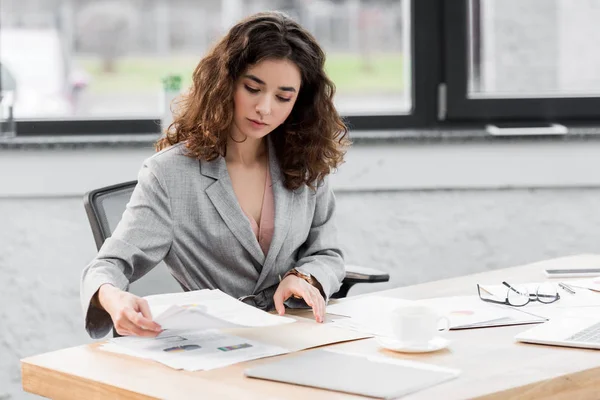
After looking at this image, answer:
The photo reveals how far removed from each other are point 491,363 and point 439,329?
235 millimetres

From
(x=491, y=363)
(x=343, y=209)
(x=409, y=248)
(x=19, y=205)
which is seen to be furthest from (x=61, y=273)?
(x=491, y=363)

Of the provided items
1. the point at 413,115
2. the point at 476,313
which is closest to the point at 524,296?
the point at 476,313

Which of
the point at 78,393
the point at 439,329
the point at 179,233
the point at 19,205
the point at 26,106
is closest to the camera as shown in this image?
the point at 78,393

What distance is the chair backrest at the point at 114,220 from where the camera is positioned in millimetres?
2096

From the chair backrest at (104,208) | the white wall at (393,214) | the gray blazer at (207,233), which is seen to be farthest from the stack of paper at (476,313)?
the white wall at (393,214)

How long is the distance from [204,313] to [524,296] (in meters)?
0.78

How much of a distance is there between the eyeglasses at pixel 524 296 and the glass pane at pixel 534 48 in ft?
4.71

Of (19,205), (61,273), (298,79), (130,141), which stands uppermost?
(298,79)

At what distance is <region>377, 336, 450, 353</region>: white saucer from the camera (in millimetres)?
1521

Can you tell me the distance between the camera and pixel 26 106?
3.29 meters

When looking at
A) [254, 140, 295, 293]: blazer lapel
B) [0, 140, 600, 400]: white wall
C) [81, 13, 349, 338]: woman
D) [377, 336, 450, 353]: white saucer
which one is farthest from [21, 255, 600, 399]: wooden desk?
[0, 140, 600, 400]: white wall

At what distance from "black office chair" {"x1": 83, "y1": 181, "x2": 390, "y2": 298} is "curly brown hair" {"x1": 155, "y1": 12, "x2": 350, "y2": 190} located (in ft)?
0.55

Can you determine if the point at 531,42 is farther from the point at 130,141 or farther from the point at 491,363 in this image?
the point at 491,363

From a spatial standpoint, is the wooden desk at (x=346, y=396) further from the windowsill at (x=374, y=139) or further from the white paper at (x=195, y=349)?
the windowsill at (x=374, y=139)
